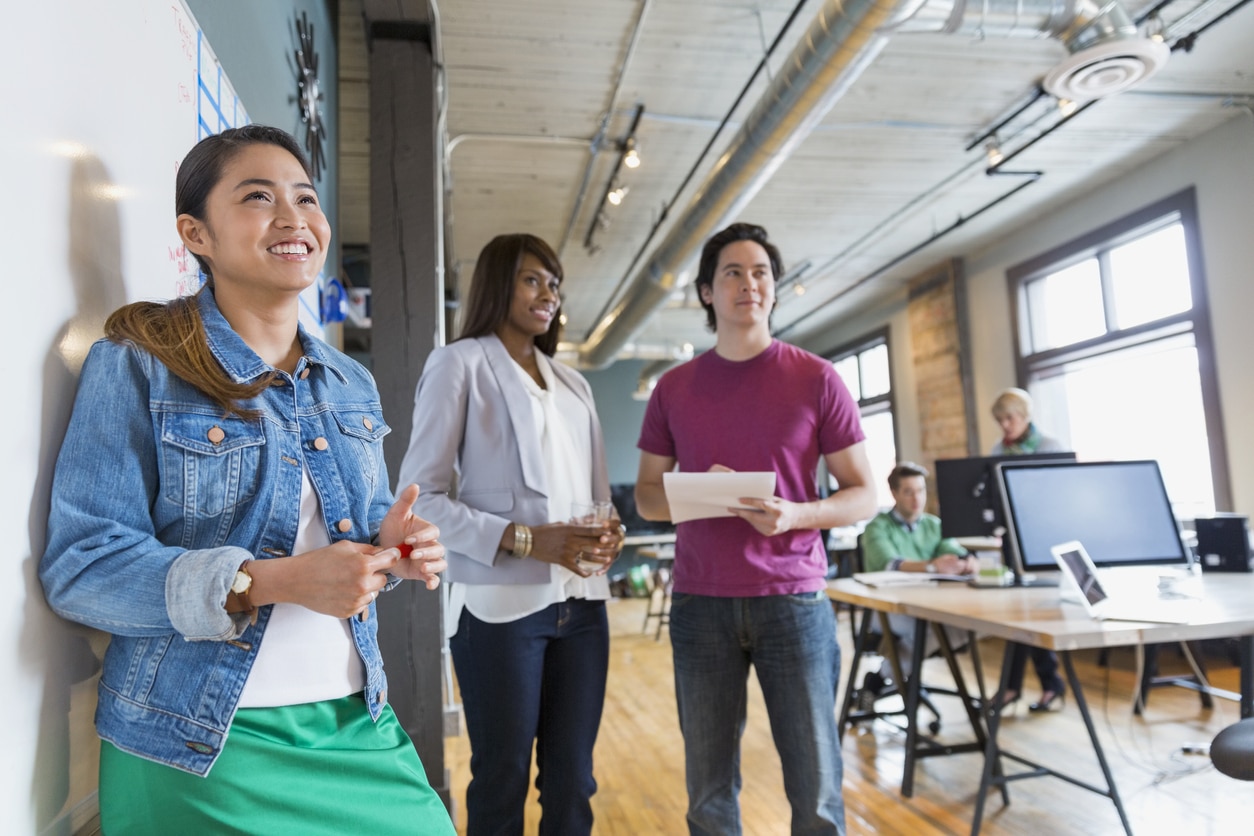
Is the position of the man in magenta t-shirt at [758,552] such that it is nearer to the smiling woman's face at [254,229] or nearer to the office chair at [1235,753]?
the office chair at [1235,753]

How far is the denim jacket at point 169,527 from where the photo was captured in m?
0.75

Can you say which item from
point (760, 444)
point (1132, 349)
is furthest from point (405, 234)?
point (1132, 349)

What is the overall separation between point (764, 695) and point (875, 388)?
892cm

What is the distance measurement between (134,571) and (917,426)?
29.8ft

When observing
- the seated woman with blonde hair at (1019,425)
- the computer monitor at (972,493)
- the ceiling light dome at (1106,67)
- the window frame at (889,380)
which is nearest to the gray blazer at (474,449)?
the computer monitor at (972,493)

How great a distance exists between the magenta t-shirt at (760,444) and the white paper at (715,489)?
0.11 meters

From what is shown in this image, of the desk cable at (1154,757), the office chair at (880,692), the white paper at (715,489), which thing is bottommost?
the desk cable at (1154,757)

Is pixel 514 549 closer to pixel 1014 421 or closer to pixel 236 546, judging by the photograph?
pixel 236 546

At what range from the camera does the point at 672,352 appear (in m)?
10.6

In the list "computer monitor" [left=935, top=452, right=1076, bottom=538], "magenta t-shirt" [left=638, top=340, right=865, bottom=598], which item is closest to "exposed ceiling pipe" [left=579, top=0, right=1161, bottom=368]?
"computer monitor" [left=935, top=452, right=1076, bottom=538]

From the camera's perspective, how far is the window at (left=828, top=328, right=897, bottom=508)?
984 cm

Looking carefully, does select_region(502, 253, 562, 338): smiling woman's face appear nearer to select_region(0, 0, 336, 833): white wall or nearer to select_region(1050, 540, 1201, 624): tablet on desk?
select_region(0, 0, 336, 833): white wall

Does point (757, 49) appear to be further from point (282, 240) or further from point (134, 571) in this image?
point (134, 571)

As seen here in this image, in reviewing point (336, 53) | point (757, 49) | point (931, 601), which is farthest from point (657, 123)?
point (931, 601)
